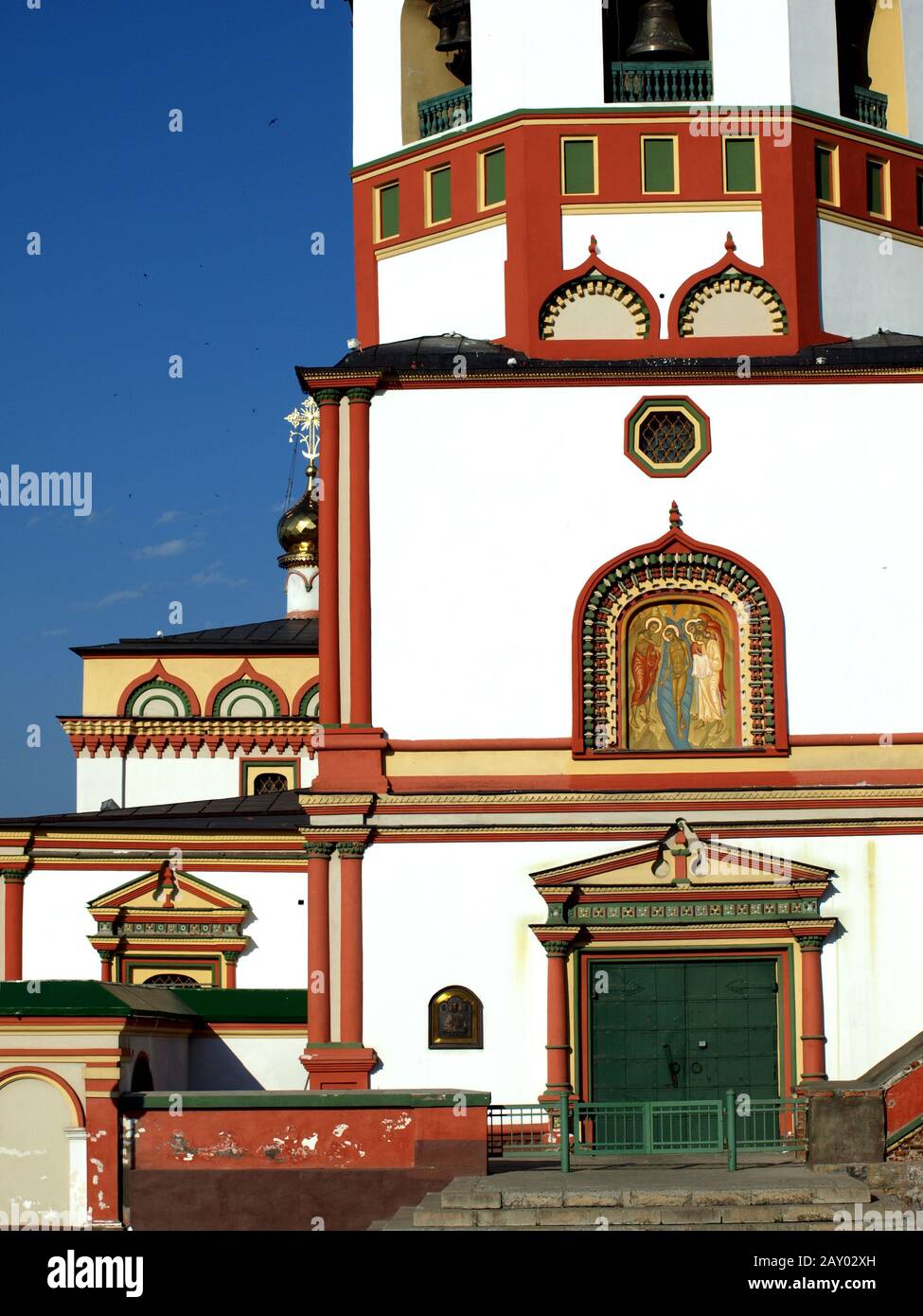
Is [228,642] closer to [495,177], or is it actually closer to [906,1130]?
[495,177]

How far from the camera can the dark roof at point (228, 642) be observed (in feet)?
116

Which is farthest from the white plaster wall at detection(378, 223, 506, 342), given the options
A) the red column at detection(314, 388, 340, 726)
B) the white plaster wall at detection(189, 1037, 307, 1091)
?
the white plaster wall at detection(189, 1037, 307, 1091)

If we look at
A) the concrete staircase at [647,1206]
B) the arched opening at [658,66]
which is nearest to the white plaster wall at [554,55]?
the arched opening at [658,66]

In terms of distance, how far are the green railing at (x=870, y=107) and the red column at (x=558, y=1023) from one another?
1002cm

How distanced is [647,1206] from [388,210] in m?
12.7

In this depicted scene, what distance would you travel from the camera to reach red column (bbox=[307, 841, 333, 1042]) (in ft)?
71.0

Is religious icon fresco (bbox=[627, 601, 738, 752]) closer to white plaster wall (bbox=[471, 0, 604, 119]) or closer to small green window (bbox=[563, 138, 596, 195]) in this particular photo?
small green window (bbox=[563, 138, 596, 195])

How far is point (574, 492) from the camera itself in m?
22.6

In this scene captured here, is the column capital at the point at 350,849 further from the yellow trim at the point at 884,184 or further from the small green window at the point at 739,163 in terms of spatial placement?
the yellow trim at the point at 884,184

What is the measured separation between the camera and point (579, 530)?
22547 millimetres

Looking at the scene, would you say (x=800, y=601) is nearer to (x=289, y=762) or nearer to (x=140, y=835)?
(x=140, y=835)
